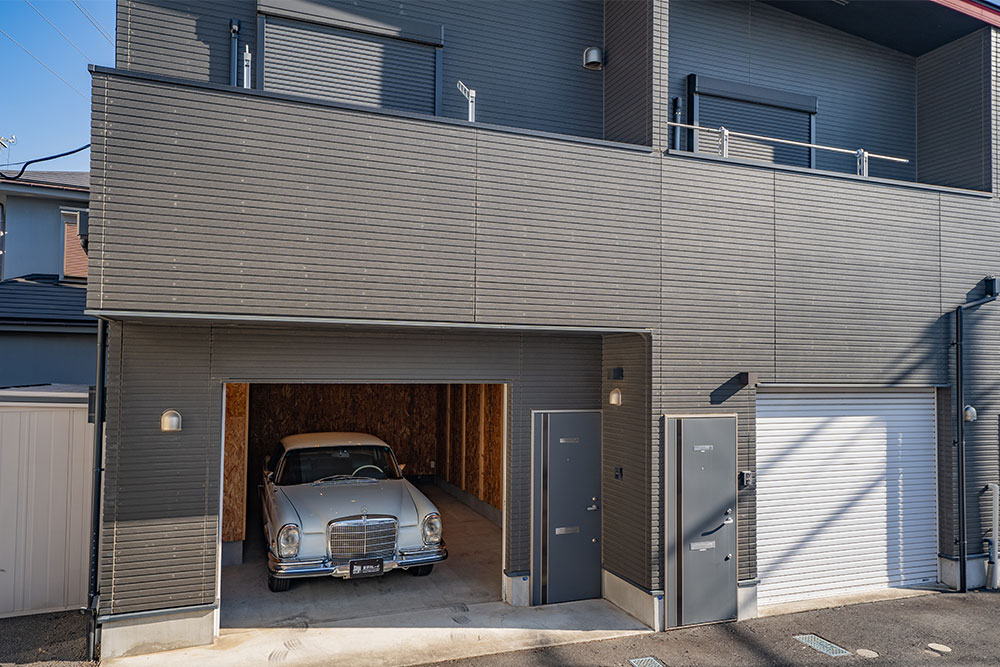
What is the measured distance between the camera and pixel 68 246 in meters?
11.5

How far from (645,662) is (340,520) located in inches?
127

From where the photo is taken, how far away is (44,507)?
6.14 m

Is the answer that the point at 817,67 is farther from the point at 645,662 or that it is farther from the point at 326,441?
the point at 326,441

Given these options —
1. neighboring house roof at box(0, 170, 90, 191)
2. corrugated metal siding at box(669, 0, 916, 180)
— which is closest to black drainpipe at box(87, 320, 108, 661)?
corrugated metal siding at box(669, 0, 916, 180)

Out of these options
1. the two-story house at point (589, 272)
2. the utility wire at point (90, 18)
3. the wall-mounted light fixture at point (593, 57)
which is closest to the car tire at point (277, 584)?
the two-story house at point (589, 272)

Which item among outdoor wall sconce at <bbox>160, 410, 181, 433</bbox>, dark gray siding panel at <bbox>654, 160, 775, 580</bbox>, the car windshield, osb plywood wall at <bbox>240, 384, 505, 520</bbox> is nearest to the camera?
outdoor wall sconce at <bbox>160, 410, 181, 433</bbox>

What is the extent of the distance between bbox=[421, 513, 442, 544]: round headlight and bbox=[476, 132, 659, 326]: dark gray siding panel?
102 inches

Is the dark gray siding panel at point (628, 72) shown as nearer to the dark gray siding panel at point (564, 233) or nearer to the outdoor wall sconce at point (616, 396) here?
the dark gray siding panel at point (564, 233)

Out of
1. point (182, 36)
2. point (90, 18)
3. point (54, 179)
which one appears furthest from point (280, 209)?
point (54, 179)

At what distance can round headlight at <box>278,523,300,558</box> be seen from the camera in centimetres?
649

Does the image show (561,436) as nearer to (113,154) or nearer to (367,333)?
(367,333)

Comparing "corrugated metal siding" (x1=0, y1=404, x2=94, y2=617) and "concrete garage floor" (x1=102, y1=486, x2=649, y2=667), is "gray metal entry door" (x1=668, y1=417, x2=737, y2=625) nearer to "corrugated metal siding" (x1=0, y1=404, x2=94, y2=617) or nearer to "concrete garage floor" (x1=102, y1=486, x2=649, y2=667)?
"concrete garage floor" (x1=102, y1=486, x2=649, y2=667)

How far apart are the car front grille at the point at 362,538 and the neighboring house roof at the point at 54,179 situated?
8688mm

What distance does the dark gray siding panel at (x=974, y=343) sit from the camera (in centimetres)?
759
